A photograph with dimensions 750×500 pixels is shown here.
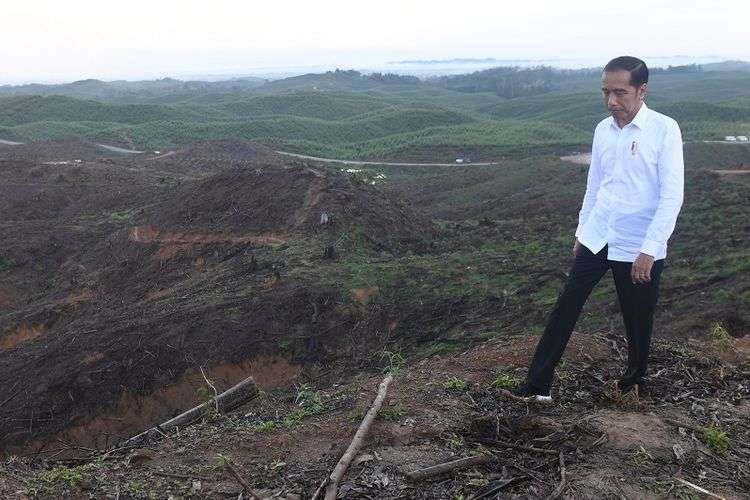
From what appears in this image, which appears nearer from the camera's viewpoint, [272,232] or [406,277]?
[406,277]

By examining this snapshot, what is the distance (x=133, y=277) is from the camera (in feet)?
46.3

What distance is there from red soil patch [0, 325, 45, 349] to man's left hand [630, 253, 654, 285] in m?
11.4

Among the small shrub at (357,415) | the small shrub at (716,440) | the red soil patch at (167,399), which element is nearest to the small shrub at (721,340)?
the small shrub at (716,440)

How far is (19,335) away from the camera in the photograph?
12320 mm

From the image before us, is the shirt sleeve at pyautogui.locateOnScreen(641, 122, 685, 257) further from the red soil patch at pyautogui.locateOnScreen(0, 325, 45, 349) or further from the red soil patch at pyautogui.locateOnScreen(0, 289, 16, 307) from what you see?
the red soil patch at pyautogui.locateOnScreen(0, 289, 16, 307)

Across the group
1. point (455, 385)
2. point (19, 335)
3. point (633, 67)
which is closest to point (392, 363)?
point (455, 385)

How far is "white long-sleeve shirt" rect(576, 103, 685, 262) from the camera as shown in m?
3.55

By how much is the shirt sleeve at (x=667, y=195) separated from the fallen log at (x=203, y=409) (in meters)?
2.98

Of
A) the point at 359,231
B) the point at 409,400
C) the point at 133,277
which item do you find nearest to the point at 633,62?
the point at 409,400

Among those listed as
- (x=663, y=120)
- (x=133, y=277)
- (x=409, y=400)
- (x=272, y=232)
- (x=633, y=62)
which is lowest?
(x=133, y=277)

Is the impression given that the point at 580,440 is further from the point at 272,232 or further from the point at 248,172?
the point at 248,172

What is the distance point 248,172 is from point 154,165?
1385 centimetres

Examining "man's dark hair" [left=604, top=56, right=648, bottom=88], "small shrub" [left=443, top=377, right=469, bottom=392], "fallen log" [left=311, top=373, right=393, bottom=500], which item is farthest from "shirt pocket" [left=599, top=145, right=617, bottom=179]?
"fallen log" [left=311, top=373, right=393, bottom=500]

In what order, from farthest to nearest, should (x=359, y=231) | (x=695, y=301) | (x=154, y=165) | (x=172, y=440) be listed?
(x=154, y=165) < (x=359, y=231) < (x=695, y=301) < (x=172, y=440)
